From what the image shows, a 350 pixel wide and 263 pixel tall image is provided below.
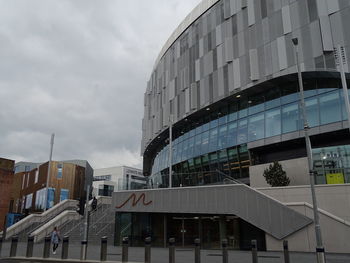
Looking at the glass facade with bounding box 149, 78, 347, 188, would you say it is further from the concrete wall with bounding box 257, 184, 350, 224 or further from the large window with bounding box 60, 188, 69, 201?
the large window with bounding box 60, 188, 69, 201

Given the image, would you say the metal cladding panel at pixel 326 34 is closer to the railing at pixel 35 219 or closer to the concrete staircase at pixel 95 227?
the concrete staircase at pixel 95 227

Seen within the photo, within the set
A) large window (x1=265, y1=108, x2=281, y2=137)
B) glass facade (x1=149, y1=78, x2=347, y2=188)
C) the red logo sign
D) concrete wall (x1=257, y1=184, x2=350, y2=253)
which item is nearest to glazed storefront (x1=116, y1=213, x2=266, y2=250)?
the red logo sign

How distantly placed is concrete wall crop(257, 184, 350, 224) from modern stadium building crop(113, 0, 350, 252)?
6 centimetres

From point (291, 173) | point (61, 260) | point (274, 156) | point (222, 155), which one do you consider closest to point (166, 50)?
point (222, 155)

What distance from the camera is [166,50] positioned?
45.6 m

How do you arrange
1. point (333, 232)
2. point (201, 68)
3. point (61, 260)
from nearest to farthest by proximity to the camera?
point (61, 260), point (333, 232), point (201, 68)

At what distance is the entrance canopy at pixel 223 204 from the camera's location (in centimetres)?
1972

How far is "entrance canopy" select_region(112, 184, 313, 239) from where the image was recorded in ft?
64.7

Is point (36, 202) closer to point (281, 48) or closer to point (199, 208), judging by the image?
point (199, 208)

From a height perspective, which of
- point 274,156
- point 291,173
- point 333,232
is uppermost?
point 274,156

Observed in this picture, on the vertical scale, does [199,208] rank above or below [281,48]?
below

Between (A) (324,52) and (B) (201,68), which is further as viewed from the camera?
(B) (201,68)

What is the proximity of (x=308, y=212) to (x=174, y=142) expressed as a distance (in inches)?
997

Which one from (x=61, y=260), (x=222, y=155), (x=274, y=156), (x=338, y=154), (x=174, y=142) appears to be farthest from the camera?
(x=174, y=142)
